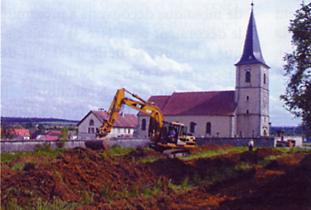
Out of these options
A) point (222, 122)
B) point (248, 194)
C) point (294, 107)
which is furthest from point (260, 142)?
point (248, 194)

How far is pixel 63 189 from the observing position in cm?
1165

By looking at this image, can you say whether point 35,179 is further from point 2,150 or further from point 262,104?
point 262,104

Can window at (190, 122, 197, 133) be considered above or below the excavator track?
above

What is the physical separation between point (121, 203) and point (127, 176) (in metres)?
4.02

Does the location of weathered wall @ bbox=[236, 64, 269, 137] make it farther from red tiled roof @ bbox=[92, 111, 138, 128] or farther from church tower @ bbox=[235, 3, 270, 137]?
red tiled roof @ bbox=[92, 111, 138, 128]

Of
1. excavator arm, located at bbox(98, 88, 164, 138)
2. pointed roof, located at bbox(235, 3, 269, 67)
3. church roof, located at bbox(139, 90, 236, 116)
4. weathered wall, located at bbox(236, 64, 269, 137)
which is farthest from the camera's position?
pointed roof, located at bbox(235, 3, 269, 67)

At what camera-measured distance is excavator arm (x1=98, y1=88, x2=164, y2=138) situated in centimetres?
2334

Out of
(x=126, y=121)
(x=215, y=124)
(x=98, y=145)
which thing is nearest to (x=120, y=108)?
(x=98, y=145)

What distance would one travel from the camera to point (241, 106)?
5269 cm

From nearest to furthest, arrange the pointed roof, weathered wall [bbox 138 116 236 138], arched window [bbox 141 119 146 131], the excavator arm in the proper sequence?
the excavator arm, weathered wall [bbox 138 116 236 138], the pointed roof, arched window [bbox 141 119 146 131]

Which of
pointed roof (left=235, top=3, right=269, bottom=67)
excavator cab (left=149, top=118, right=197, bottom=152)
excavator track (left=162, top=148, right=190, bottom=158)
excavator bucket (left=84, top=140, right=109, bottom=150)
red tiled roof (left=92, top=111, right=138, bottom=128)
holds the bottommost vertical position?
excavator track (left=162, top=148, right=190, bottom=158)

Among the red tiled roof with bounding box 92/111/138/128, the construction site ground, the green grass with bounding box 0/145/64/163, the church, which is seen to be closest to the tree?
the construction site ground

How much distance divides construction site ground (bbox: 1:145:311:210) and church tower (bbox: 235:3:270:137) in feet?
109

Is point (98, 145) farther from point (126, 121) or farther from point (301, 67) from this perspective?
point (126, 121)
